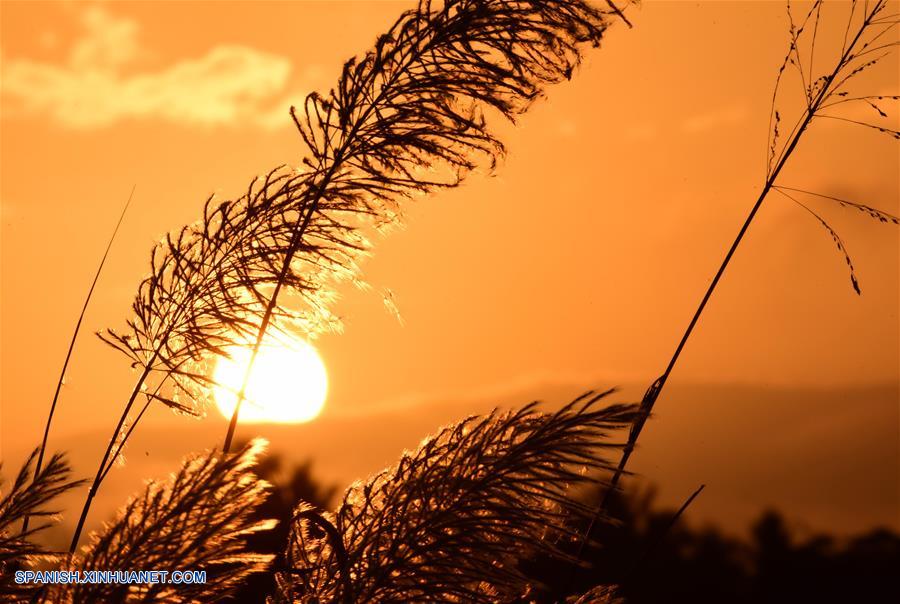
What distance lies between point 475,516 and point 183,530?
0.46 meters

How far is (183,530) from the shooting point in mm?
1465

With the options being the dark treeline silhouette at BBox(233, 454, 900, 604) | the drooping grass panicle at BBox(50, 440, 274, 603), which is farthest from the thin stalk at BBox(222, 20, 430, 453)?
the dark treeline silhouette at BBox(233, 454, 900, 604)

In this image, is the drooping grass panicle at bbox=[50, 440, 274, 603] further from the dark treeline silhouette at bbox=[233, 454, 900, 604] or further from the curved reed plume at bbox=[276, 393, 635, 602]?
the dark treeline silhouette at bbox=[233, 454, 900, 604]

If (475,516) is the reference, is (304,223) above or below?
above

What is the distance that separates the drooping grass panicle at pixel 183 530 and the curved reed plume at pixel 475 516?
0.40ft

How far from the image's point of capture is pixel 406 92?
252 centimetres

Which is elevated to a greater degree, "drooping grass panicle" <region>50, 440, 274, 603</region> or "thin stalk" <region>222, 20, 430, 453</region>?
"thin stalk" <region>222, 20, 430, 453</region>

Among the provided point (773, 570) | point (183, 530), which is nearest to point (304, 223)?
point (183, 530)

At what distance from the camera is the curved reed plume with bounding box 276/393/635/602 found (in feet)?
4.82

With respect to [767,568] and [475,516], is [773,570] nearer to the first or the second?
[767,568]

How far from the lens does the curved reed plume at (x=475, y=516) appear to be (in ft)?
4.82

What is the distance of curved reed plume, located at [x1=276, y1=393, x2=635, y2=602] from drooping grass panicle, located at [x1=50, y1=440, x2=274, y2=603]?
122mm

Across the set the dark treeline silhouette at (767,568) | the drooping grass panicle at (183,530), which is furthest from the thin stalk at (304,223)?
the dark treeline silhouette at (767,568)

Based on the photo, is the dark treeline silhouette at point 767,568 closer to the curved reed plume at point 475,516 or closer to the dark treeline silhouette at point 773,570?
the dark treeline silhouette at point 773,570
